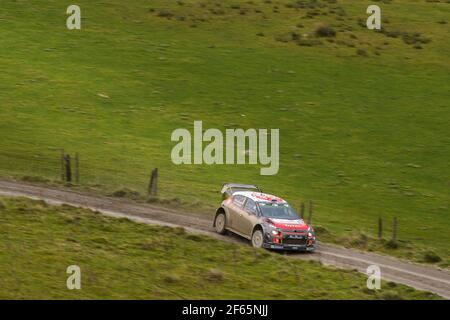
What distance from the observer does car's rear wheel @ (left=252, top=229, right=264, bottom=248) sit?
31422 millimetres

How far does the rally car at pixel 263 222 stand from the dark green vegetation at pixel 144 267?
80 centimetres

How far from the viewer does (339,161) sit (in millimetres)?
49531

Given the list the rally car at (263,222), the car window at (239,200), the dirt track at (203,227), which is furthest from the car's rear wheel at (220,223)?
the car window at (239,200)

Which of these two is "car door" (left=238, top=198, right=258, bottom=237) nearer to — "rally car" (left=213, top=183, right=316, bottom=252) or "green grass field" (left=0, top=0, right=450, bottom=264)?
"rally car" (left=213, top=183, right=316, bottom=252)

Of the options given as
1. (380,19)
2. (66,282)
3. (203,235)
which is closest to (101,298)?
(66,282)

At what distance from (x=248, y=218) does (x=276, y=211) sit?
1160 mm

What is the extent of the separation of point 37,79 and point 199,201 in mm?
21574

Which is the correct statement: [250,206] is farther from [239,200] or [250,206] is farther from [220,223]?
[220,223]

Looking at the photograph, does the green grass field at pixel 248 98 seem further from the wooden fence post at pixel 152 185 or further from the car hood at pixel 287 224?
the car hood at pixel 287 224

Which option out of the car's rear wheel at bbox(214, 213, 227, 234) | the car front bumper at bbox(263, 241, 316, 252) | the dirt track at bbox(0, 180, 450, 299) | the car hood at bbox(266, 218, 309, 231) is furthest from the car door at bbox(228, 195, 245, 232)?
the car front bumper at bbox(263, 241, 316, 252)

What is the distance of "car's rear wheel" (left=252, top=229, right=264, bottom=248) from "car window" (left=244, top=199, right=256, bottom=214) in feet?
2.93

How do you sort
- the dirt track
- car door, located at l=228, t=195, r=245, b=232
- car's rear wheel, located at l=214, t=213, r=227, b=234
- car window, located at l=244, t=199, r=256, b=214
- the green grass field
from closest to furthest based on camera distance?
1. the dirt track
2. car window, located at l=244, t=199, r=256, b=214
3. car door, located at l=228, t=195, r=245, b=232
4. car's rear wheel, located at l=214, t=213, r=227, b=234
5. the green grass field

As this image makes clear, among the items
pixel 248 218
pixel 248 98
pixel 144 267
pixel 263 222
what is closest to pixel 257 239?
pixel 263 222
